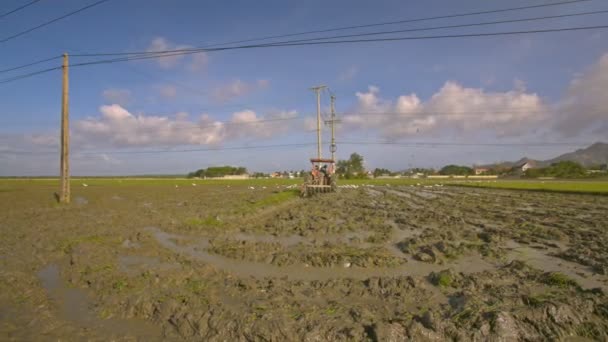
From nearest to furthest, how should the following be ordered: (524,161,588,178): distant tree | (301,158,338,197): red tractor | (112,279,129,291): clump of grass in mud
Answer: (112,279,129,291): clump of grass in mud, (301,158,338,197): red tractor, (524,161,588,178): distant tree

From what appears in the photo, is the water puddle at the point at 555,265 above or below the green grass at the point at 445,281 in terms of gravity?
below

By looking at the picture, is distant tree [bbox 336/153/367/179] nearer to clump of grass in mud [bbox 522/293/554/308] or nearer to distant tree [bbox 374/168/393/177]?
distant tree [bbox 374/168/393/177]

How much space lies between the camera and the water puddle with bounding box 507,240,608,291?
545 centimetres

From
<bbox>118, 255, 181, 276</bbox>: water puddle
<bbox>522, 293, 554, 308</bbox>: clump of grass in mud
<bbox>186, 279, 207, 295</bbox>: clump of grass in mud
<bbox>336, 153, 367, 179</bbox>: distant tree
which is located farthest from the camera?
<bbox>336, 153, 367, 179</bbox>: distant tree

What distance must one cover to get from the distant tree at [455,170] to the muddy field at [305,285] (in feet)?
447

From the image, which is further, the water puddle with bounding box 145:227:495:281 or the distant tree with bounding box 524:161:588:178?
the distant tree with bounding box 524:161:588:178

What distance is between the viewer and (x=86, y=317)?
407cm

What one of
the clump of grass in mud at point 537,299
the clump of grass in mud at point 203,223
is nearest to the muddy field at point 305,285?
the clump of grass in mud at point 537,299

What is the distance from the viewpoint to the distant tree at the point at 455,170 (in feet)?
444

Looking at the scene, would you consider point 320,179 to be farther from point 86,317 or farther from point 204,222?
point 86,317

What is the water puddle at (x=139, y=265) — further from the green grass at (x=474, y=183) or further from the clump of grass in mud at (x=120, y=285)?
the green grass at (x=474, y=183)

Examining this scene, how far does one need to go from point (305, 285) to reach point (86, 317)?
2.83 meters

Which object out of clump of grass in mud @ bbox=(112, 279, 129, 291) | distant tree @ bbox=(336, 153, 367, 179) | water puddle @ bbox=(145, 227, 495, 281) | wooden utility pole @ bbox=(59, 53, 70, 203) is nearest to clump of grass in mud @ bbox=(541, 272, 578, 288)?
water puddle @ bbox=(145, 227, 495, 281)

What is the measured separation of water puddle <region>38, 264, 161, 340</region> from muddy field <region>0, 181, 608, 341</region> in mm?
19
